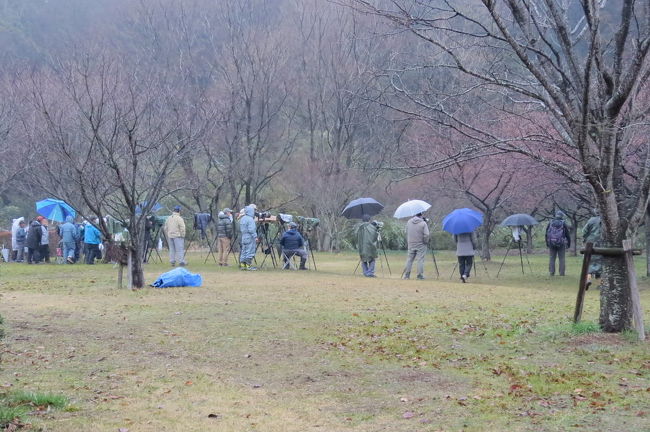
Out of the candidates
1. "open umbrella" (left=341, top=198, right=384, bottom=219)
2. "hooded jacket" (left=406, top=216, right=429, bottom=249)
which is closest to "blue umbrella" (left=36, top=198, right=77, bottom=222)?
"open umbrella" (left=341, top=198, right=384, bottom=219)

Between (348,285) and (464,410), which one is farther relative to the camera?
(348,285)

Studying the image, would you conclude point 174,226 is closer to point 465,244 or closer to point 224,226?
point 224,226

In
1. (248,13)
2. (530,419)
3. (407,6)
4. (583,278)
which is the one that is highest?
(248,13)

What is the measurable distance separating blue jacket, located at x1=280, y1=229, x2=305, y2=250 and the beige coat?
116 inches

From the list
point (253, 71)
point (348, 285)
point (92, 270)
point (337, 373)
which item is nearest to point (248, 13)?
point (253, 71)

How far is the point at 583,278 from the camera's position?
8156 mm

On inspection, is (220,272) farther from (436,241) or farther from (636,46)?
(436,241)

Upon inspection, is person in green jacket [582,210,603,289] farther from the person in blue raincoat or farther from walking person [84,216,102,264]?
walking person [84,216,102,264]

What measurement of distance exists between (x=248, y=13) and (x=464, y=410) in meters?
31.6

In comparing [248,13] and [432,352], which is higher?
[248,13]

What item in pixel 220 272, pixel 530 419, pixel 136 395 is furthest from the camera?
pixel 220 272

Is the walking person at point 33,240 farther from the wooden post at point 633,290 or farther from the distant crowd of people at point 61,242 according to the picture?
the wooden post at point 633,290

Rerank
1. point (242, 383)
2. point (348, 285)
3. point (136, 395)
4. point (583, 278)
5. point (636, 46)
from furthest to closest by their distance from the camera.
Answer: point (348, 285)
point (583, 278)
point (636, 46)
point (242, 383)
point (136, 395)

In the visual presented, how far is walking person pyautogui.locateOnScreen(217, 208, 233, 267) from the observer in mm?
20875
